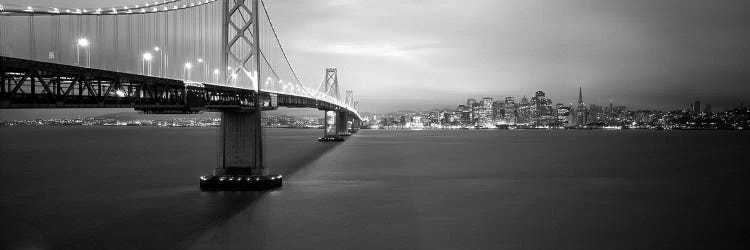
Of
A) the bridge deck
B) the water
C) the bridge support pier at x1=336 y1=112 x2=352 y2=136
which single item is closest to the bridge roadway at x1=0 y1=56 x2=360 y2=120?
the bridge deck

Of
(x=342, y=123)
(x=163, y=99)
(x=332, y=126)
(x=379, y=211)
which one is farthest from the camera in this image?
(x=342, y=123)

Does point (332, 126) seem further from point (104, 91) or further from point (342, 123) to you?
point (104, 91)

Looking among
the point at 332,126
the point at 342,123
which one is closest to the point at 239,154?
the point at 332,126

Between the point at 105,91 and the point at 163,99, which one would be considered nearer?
the point at 105,91

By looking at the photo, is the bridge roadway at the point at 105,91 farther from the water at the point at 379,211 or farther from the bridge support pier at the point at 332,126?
the bridge support pier at the point at 332,126

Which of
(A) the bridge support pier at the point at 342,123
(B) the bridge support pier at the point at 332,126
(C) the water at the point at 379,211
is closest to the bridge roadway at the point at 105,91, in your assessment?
(C) the water at the point at 379,211

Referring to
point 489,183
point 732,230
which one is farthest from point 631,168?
point 732,230
